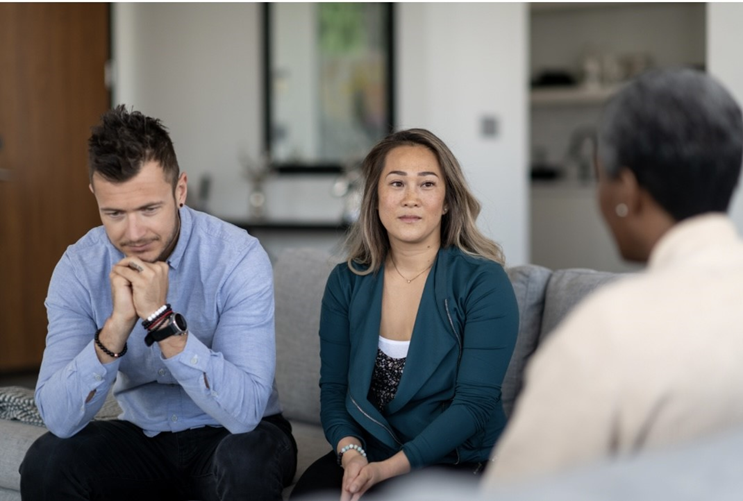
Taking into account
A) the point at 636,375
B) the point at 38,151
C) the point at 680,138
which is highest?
the point at 38,151

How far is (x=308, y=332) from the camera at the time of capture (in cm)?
255

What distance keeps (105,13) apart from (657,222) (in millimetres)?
4998

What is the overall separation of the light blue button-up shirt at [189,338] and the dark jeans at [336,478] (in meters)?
0.17

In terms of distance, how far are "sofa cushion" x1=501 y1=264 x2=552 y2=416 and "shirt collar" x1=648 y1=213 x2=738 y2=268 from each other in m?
1.29

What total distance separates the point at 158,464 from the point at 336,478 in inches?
15.2

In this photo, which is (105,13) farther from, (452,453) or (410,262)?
(452,453)

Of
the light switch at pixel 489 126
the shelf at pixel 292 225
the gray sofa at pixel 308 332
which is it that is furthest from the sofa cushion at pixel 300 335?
the light switch at pixel 489 126

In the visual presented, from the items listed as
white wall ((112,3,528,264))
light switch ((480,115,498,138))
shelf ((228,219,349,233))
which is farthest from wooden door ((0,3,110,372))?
light switch ((480,115,498,138))

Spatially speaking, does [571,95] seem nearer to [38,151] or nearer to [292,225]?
[292,225]

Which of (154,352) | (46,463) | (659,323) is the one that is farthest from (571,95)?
(659,323)

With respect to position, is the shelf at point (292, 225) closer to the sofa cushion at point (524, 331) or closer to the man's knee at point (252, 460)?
the sofa cushion at point (524, 331)

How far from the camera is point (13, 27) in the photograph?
15.8 ft

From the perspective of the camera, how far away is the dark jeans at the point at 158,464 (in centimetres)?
183

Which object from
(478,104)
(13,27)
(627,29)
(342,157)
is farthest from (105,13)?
(627,29)
